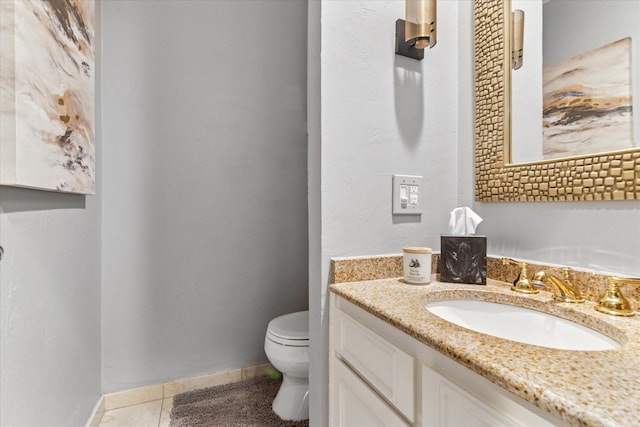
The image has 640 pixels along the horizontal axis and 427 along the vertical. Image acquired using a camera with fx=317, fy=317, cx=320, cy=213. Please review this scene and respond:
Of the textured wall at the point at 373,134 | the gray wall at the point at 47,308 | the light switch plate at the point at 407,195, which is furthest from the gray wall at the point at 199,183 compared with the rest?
the light switch plate at the point at 407,195

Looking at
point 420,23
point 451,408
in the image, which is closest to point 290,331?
point 451,408

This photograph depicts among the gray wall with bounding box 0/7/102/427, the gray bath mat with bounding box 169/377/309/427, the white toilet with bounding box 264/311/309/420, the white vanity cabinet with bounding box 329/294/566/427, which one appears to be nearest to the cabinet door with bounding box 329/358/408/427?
the white vanity cabinet with bounding box 329/294/566/427

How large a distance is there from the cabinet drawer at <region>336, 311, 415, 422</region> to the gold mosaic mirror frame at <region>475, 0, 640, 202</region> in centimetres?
62

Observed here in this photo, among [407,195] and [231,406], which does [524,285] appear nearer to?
[407,195]

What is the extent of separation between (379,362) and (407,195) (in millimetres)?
574

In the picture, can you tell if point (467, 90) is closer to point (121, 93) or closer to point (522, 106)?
point (522, 106)

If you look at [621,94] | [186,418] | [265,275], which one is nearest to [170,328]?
[186,418]

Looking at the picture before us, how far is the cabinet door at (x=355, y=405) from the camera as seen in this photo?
69cm

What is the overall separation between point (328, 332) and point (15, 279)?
0.84 m

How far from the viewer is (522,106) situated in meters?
0.97

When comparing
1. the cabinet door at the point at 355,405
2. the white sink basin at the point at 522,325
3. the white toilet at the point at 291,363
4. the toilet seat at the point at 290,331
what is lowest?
the white toilet at the point at 291,363

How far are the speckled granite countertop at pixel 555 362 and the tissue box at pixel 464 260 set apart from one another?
0.16 meters

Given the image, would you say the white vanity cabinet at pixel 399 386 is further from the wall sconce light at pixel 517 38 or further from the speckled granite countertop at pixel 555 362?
the wall sconce light at pixel 517 38

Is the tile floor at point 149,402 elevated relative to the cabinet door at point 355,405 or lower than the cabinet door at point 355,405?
lower
